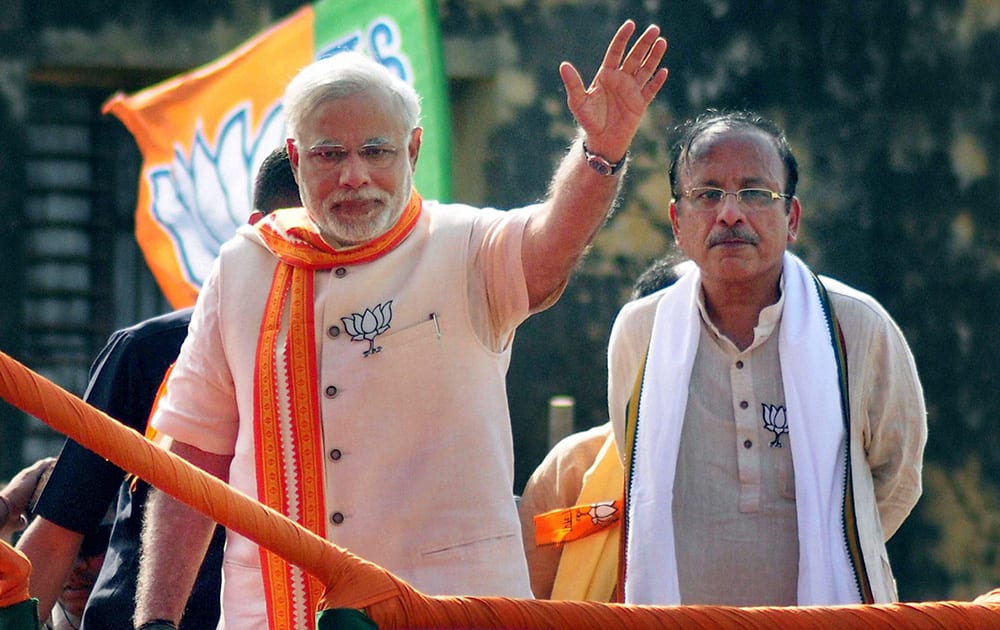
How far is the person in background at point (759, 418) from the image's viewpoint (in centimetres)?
334

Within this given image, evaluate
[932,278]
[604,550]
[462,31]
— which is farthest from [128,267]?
[604,550]

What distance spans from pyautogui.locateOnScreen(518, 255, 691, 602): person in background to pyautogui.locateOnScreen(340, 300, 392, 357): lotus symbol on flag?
1.05 m

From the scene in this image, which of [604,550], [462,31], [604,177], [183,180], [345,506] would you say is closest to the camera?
[604,177]

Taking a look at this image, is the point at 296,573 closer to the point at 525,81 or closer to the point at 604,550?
the point at 604,550

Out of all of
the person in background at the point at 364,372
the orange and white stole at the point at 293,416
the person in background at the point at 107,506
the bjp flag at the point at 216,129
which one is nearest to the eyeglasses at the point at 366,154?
the person in background at the point at 364,372

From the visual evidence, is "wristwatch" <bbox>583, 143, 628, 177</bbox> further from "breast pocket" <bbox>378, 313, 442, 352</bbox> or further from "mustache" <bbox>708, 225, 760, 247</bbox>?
"mustache" <bbox>708, 225, 760, 247</bbox>

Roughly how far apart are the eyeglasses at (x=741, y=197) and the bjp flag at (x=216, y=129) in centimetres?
218

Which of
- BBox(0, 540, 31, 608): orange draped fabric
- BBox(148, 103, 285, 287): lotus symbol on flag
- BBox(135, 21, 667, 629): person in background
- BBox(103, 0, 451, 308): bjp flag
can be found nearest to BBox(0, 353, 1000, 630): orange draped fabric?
BBox(0, 540, 31, 608): orange draped fabric

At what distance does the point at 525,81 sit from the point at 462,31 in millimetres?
351

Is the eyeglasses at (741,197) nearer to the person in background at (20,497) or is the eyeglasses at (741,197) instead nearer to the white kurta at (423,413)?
the white kurta at (423,413)

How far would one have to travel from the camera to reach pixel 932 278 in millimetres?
8336

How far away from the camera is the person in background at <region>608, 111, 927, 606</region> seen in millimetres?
3340

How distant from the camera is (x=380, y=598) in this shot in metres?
1.90

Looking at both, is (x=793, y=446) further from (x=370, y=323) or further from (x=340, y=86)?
(x=340, y=86)
